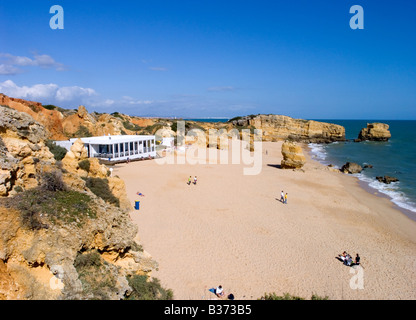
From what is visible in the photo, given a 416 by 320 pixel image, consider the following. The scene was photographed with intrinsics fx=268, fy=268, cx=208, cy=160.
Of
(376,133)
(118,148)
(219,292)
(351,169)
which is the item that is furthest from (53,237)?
(376,133)

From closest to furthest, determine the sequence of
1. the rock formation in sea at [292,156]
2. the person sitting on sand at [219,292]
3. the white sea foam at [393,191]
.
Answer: the person sitting on sand at [219,292] → the white sea foam at [393,191] → the rock formation in sea at [292,156]

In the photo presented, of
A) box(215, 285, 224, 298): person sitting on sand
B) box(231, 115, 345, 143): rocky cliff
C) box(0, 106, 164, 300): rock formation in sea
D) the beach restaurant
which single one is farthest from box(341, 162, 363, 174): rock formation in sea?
box(231, 115, 345, 143): rocky cliff

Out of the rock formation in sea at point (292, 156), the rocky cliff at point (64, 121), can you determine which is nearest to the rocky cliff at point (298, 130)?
the rock formation in sea at point (292, 156)

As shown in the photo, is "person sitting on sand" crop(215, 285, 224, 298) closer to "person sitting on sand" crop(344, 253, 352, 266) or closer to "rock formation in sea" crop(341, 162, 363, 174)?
"person sitting on sand" crop(344, 253, 352, 266)

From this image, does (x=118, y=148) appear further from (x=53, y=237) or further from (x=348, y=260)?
(x=53, y=237)

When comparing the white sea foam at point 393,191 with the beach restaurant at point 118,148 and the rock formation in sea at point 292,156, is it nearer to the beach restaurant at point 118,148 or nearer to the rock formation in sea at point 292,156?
the rock formation in sea at point 292,156

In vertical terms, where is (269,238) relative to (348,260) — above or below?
above
